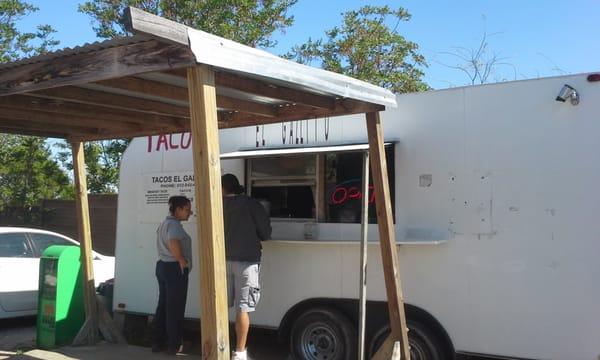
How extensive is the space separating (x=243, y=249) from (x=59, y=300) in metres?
2.66

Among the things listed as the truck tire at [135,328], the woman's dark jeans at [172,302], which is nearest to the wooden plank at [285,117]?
the woman's dark jeans at [172,302]

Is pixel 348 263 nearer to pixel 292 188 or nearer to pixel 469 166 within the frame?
pixel 292 188

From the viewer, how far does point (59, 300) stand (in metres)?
6.68

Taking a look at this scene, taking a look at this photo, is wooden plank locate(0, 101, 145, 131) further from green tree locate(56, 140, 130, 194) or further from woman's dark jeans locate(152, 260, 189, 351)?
green tree locate(56, 140, 130, 194)

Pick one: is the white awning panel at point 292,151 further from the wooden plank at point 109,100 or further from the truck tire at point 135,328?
the truck tire at point 135,328

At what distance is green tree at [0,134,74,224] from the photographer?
1477cm

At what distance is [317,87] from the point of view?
4.19 meters

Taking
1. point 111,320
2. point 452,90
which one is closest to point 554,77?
point 452,90

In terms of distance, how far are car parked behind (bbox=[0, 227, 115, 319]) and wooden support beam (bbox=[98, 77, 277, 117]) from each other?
15.8 feet

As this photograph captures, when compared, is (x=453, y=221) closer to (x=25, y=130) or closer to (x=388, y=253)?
(x=388, y=253)

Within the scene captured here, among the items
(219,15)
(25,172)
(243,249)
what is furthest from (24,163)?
(243,249)

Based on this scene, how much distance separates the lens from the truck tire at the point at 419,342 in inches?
203

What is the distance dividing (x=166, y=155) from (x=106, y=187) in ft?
29.1

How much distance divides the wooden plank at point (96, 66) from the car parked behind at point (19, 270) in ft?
15.0
